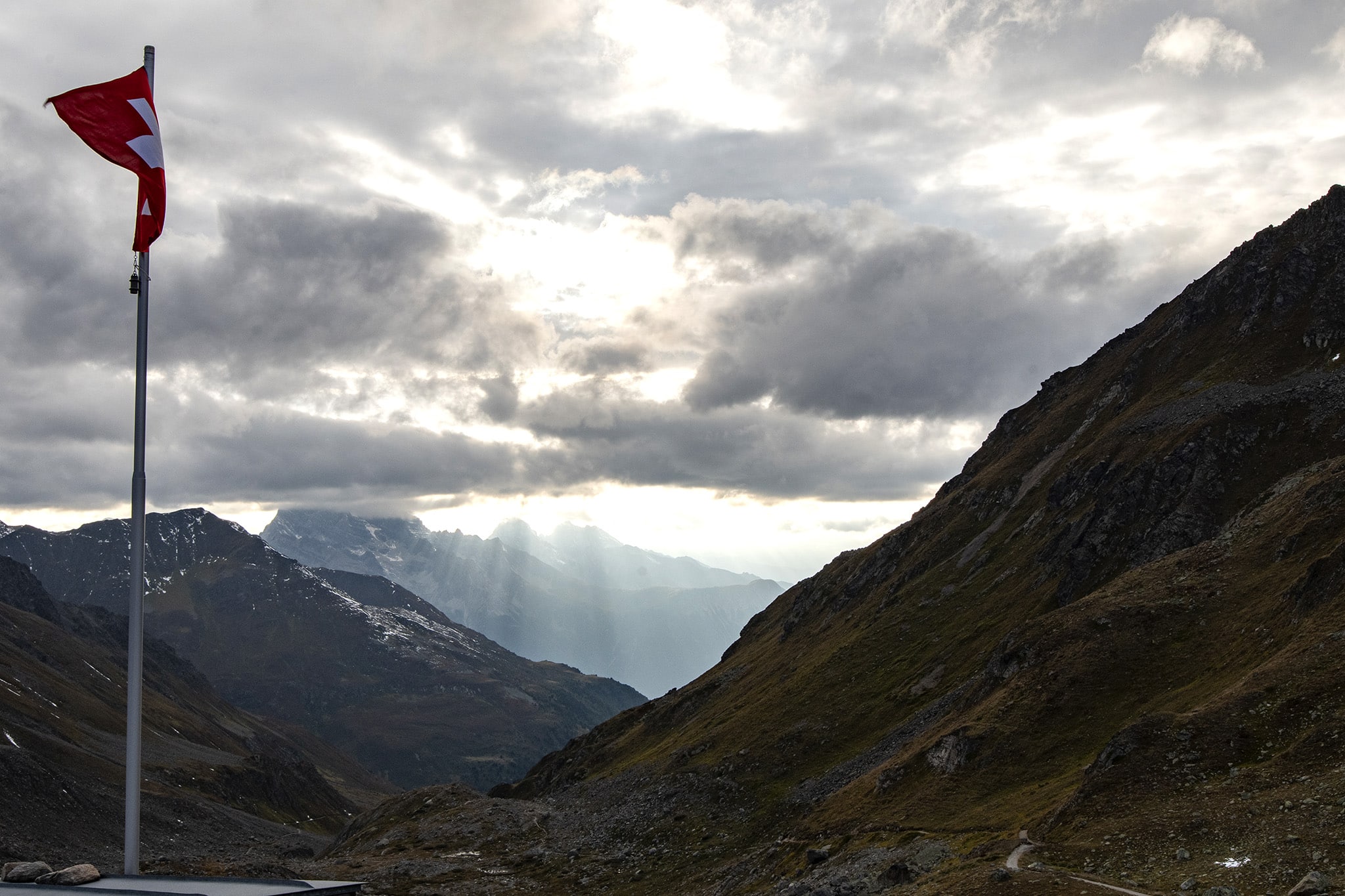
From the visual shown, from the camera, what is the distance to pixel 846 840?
80500 millimetres

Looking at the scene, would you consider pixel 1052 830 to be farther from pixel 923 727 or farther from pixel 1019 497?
pixel 1019 497

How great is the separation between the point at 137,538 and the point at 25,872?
1173 centimetres

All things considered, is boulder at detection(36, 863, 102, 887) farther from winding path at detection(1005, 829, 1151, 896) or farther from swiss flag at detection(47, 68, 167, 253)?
winding path at detection(1005, 829, 1151, 896)

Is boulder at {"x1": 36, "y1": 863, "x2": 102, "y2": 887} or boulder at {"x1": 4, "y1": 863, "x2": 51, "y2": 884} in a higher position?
boulder at {"x1": 36, "y1": 863, "x2": 102, "y2": 887}

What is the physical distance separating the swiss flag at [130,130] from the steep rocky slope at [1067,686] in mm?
45517

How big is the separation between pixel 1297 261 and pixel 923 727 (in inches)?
3734

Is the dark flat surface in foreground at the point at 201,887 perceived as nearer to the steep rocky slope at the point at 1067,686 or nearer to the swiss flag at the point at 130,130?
the swiss flag at the point at 130,130

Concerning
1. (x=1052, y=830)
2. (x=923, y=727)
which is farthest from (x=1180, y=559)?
(x=1052, y=830)

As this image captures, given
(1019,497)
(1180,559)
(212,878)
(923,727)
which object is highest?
(1019,497)

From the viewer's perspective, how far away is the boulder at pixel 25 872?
101ft

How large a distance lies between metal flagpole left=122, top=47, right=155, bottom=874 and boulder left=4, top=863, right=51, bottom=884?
352 centimetres

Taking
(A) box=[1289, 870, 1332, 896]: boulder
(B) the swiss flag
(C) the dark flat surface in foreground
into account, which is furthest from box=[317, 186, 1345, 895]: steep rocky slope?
(B) the swiss flag

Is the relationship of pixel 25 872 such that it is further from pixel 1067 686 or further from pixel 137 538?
pixel 1067 686

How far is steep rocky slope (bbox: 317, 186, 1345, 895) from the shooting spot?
56594 millimetres
